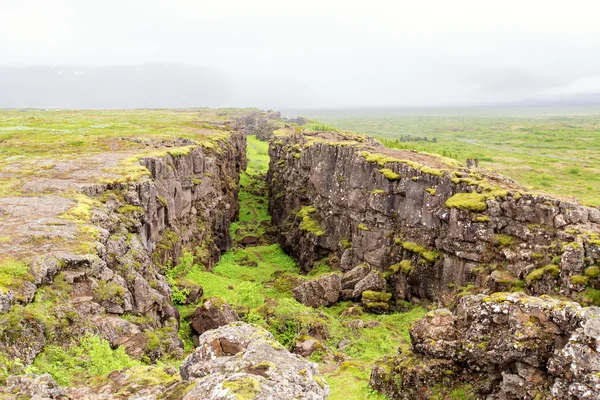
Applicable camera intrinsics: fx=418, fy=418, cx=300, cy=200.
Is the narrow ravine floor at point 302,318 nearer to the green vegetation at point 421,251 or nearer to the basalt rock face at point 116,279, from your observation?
the green vegetation at point 421,251

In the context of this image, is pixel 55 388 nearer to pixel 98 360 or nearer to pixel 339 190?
pixel 98 360

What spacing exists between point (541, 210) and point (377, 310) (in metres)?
19.5

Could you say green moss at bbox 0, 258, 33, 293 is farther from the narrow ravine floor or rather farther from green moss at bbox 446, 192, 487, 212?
green moss at bbox 446, 192, 487, 212

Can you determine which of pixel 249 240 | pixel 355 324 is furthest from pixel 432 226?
pixel 249 240

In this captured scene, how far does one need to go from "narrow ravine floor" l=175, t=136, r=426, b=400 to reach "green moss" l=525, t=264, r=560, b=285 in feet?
40.2

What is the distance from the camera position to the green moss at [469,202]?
40.8 meters

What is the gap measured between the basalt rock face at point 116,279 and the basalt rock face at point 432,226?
20.4m

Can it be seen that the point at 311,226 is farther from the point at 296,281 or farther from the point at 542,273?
the point at 542,273

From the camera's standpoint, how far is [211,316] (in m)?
36.2

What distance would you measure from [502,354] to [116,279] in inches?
912

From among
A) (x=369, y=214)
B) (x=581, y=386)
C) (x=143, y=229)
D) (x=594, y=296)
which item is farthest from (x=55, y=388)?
(x=369, y=214)

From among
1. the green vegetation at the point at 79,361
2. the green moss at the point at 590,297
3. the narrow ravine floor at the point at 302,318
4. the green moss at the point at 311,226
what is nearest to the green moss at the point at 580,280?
the green moss at the point at 590,297

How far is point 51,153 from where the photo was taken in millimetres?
58094

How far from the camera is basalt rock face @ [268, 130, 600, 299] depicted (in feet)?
116
